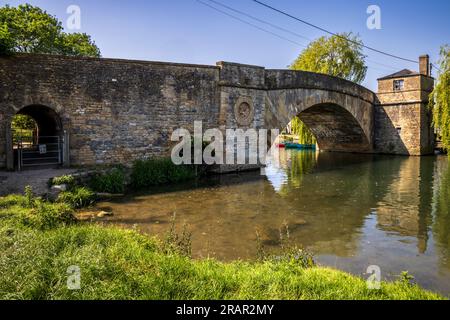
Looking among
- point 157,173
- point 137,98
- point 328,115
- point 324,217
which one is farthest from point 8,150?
point 328,115

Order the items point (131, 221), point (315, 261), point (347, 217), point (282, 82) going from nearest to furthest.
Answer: point (315, 261)
point (131, 221)
point (347, 217)
point (282, 82)

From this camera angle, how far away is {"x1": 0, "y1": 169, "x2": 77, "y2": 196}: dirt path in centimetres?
970

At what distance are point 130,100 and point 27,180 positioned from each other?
5.06 metres

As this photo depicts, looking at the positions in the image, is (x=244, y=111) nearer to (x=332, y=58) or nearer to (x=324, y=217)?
(x=324, y=217)

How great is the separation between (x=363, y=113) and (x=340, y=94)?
4064mm

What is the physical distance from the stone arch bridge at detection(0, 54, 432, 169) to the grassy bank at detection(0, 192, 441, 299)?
7.67m

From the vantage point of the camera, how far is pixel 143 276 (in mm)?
4441

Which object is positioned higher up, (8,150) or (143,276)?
(8,150)

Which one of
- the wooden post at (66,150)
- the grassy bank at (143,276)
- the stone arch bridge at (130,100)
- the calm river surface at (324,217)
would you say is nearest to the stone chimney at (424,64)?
the stone arch bridge at (130,100)

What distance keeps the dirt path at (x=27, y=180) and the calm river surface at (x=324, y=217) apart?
1673 millimetres

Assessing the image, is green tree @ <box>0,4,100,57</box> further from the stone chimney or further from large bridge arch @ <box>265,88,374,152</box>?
the stone chimney

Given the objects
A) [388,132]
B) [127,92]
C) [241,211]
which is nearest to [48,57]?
[127,92]

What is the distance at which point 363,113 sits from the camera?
84.8ft
